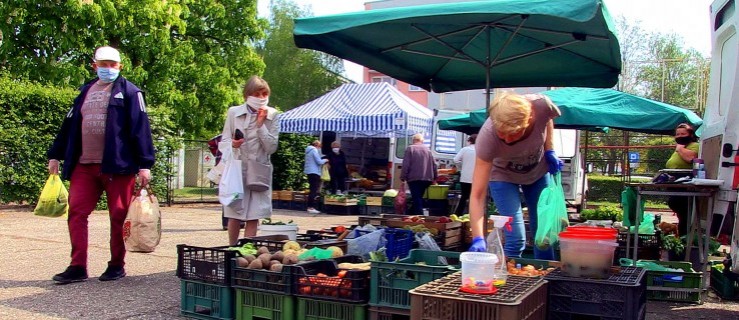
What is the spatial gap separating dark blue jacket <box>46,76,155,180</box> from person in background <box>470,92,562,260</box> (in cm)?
302

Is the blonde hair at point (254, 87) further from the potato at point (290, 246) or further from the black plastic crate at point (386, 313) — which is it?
the black plastic crate at point (386, 313)

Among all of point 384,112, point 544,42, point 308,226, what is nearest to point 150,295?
point 544,42

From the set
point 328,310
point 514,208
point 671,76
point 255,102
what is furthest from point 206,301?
point 671,76

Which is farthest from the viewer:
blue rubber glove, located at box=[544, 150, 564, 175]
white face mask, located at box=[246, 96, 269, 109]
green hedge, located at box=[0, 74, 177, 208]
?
green hedge, located at box=[0, 74, 177, 208]

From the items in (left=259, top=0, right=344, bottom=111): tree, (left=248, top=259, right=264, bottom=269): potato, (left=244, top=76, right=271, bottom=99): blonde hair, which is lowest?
(left=248, top=259, right=264, bottom=269): potato

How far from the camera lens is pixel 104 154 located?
560 centimetres

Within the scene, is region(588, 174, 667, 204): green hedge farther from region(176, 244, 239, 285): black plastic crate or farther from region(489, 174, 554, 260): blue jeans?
region(176, 244, 239, 285): black plastic crate

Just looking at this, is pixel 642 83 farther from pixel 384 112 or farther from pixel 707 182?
pixel 707 182

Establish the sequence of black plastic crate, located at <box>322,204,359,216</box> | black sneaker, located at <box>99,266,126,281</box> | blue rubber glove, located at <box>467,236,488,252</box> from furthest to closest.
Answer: black plastic crate, located at <box>322,204,359,216</box> < black sneaker, located at <box>99,266,126,281</box> < blue rubber glove, located at <box>467,236,488,252</box>

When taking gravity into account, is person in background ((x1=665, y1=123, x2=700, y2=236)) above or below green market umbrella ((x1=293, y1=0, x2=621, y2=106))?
below

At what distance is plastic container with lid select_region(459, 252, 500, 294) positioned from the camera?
311cm

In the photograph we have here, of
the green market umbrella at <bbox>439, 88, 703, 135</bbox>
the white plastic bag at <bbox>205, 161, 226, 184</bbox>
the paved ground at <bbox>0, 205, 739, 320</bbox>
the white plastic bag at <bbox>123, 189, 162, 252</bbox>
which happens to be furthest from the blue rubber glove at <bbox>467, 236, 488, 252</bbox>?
the green market umbrella at <bbox>439, 88, 703, 135</bbox>

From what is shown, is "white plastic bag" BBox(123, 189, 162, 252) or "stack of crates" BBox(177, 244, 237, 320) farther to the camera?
"white plastic bag" BBox(123, 189, 162, 252)

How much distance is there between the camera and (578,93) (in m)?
11.0
